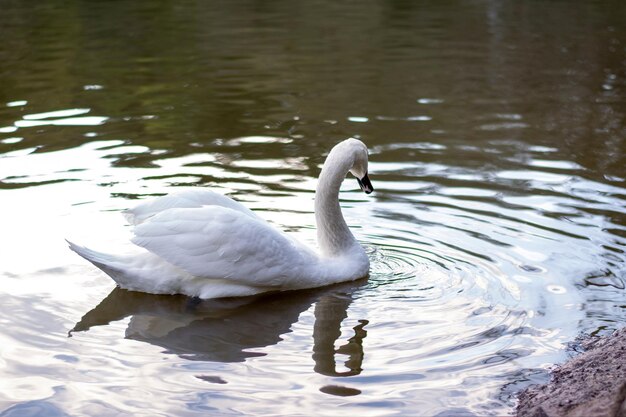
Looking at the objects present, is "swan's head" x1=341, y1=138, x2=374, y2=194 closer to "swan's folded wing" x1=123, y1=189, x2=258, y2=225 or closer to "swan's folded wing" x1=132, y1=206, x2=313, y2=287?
"swan's folded wing" x1=132, y1=206, x2=313, y2=287

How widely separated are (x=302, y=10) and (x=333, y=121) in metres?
11.8

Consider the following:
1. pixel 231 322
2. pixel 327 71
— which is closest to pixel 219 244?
pixel 231 322

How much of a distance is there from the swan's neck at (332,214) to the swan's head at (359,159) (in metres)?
0.07

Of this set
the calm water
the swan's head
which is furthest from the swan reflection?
the swan's head

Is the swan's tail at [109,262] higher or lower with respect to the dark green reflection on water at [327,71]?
higher

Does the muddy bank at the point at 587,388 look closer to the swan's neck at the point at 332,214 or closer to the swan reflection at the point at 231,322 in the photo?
the swan reflection at the point at 231,322

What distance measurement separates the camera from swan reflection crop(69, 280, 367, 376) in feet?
20.6

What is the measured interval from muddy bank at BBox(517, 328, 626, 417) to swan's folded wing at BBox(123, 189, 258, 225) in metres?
2.81

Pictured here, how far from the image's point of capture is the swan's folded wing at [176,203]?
24.1 feet

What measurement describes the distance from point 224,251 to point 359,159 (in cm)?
135

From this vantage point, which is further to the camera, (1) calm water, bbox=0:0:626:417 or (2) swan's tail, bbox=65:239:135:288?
(2) swan's tail, bbox=65:239:135:288

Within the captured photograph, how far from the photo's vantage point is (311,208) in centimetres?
909

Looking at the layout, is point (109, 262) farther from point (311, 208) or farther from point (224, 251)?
point (311, 208)

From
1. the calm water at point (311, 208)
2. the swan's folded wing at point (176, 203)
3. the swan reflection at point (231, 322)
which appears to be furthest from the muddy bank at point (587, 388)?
the swan's folded wing at point (176, 203)
